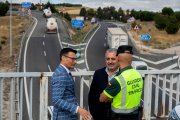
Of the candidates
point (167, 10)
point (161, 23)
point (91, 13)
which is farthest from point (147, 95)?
point (91, 13)

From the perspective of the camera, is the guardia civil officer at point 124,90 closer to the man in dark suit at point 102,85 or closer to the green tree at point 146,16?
the man in dark suit at point 102,85

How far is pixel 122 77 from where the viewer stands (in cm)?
541

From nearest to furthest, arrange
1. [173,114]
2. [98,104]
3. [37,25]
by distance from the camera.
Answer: [98,104] → [173,114] → [37,25]

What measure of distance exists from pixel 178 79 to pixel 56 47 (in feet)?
149

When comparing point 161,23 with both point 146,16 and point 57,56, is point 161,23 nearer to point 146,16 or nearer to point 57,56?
point 146,16

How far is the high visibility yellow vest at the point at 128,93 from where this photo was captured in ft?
17.8

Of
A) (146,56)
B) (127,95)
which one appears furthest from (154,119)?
(146,56)

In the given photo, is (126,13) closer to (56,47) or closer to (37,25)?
(37,25)

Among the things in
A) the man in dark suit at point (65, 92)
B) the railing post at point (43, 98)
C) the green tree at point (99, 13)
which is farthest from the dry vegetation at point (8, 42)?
the green tree at point (99, 13)

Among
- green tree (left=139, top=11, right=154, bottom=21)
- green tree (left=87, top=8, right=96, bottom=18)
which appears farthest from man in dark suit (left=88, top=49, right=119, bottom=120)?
green tree (left=87, top=8, right=96, bottom=18)

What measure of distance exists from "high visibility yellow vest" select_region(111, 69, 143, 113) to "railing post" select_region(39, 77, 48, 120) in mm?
1687

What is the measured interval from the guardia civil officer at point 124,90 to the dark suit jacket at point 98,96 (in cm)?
54

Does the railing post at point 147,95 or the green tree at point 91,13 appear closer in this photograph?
the railing post at point 147,95

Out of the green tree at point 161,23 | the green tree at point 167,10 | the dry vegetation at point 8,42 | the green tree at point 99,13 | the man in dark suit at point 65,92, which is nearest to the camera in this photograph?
the man in dark suit at point 65,92
